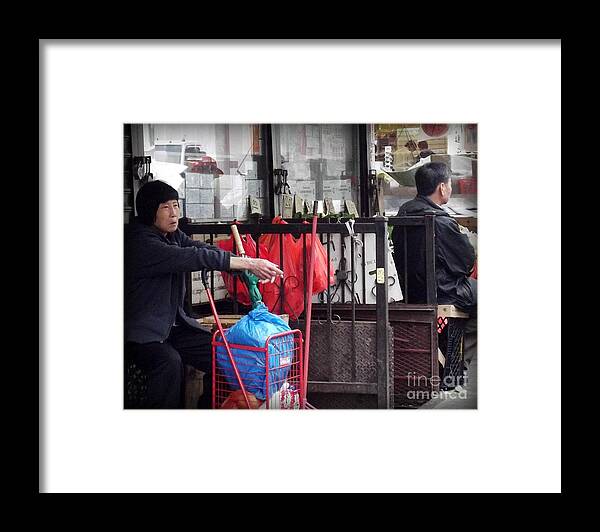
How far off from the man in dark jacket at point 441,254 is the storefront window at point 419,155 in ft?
0.32

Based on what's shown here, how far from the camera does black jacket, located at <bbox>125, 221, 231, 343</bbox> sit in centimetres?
541

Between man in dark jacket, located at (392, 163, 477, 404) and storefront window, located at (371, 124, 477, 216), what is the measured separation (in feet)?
0.32

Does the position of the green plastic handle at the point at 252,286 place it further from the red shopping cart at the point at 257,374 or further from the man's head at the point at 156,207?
the man's head at the point at 156,207

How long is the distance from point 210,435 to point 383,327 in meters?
1.15

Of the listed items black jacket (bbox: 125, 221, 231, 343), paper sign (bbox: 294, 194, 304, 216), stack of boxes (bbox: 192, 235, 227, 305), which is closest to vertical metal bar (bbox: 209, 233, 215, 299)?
stack of boxes (bbox: 192, 235, 227, 305)

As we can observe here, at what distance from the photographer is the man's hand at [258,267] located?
5441 mm

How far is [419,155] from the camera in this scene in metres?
6.16

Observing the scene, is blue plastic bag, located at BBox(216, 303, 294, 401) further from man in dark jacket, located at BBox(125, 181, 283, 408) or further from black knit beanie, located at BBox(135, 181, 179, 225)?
black knit beanie, located at BBox(135, 181, 179, 225)

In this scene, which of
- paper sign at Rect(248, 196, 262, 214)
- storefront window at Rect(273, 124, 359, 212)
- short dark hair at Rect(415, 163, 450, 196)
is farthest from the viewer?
paper sign at Rect(248, 196, 262, 214)

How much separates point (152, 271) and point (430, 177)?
1.76 metres

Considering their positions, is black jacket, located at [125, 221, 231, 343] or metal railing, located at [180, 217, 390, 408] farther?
metal railing, located at [180, 217, 390, 408]

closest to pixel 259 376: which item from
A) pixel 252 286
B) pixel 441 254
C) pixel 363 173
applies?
pixel 252 286
